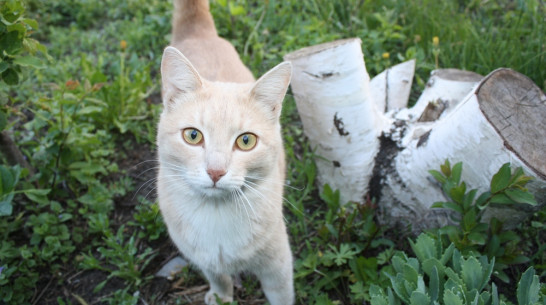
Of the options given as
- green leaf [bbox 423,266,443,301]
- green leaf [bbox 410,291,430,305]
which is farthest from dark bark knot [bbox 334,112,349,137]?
green leaf [bbox 410,291,430,305]

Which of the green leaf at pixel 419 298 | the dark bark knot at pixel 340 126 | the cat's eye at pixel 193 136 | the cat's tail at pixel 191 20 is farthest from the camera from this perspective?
the cat's tail at pixel 191 20

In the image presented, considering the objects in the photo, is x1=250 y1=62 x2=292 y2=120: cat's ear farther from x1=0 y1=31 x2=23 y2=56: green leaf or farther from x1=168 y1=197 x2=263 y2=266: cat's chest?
x1=0 y1=31 x2=23 y2=56: green leaf

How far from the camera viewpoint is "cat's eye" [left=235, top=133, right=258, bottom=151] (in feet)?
6.74

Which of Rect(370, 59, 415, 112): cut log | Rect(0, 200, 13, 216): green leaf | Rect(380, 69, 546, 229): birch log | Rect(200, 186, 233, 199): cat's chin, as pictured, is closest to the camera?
Rect(200, 186, 233, 199): cat's chin

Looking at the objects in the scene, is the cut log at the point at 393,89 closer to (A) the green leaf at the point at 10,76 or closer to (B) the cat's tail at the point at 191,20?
(B) the cat's tail at the point at 191,20

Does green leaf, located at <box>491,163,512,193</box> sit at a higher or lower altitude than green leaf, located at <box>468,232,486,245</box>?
higher

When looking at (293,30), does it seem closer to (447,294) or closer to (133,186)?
(133,186)

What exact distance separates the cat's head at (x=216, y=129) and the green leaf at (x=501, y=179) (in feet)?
3.53

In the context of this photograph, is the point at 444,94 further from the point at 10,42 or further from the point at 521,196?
the point at 10,42

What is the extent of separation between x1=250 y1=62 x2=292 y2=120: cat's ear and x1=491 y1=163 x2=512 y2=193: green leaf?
1.11m

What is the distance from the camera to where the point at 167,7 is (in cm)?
460

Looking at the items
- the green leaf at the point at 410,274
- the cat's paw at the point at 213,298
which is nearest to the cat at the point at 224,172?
the cat's paw at the point at 213,298

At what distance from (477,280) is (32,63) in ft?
7.95

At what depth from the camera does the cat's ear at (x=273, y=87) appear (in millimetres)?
2102
